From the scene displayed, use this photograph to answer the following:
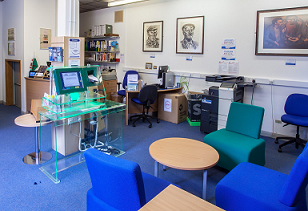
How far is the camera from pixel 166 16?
19.8 feet

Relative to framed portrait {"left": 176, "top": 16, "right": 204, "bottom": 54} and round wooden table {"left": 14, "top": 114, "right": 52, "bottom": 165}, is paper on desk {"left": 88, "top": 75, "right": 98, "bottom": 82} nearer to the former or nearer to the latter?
round wooden table {"left": 14, "top": 114, "right": 52, "bottom": 165}

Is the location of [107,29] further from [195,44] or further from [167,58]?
[195,44]

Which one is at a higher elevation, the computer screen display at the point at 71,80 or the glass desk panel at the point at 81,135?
the computer screen display at the point at 71,80

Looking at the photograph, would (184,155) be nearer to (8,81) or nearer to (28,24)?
(28,24)

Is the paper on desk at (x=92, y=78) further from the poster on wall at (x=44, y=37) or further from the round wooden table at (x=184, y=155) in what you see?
the poster on wall at (x=44, y=37)

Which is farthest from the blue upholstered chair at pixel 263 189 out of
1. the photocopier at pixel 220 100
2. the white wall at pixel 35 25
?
the white wall at pixel 35 25

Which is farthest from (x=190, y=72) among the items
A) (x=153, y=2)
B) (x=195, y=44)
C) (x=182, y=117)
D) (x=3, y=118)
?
(x=3, y=118)

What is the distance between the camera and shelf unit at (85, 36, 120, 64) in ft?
23.8

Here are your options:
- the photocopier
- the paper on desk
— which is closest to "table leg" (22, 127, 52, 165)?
the paper on desk

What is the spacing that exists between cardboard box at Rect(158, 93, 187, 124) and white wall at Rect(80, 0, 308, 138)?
55 cm

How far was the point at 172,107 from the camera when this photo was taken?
5562 millimetres

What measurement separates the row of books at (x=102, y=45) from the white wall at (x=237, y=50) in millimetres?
727

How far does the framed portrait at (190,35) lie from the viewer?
18.1 feet

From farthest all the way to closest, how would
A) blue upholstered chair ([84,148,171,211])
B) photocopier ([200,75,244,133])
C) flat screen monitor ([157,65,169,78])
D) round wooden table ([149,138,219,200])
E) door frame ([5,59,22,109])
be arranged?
door frame ([5,59,22,109]) → flat screen monitor ([157,65,169,78]) → photocopier ([200,75,244,133]) → round wooden table ([149,138,219,200]) → blue upholstered chair ([84,148,171,211])
